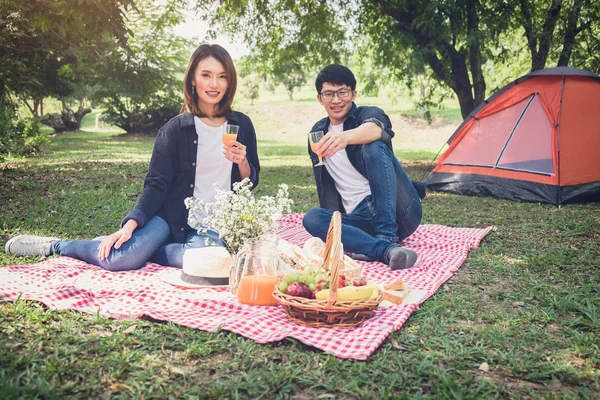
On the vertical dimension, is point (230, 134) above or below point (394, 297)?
above

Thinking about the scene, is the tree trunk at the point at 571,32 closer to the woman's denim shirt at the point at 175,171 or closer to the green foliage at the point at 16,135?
the woman's denim shirt at the point at 175,171

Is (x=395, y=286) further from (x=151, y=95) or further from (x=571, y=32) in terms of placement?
(x=151, y=95)

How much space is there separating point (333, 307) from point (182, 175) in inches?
69.6

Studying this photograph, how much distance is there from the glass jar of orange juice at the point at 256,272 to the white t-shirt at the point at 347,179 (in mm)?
1470

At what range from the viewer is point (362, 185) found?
4.52 meters

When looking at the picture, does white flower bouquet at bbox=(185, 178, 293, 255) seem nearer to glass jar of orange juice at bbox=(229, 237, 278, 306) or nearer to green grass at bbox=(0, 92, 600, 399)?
glass jar of orange juice at bbox=(229, 237, 278, 306)

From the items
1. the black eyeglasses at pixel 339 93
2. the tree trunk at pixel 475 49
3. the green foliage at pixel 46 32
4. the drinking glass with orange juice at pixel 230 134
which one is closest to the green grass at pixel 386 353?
the drinking glass with orange juice at pixel 230 134

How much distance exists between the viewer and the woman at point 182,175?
12.2 feet

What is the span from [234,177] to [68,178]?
5889mm

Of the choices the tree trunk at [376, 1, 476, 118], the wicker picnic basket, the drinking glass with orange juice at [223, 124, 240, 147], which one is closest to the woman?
the drinking glass with orange juice at [223, 124, 240, 147]

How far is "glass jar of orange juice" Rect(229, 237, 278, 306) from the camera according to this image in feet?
10.2

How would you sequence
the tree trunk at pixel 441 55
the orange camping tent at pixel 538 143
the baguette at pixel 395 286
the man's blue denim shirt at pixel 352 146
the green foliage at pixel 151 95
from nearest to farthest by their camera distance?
the baguette at pixel 395 286, the man's blue denim shirt at pixel 352 146, the orange camping tent at pixel 538 143, the tree trunk at pixel 441 55, the green foliage at pixel 151 95

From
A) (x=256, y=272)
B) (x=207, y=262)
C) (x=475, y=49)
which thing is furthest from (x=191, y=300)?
(x=475, y=49)

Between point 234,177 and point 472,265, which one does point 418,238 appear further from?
point 234,177
